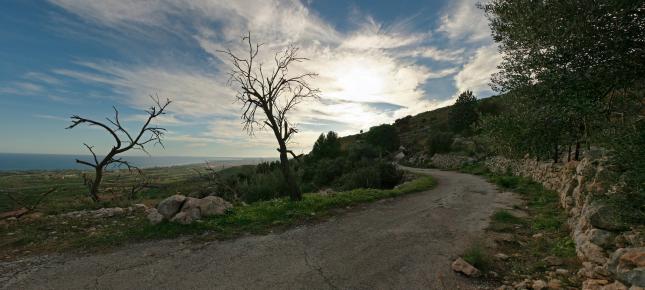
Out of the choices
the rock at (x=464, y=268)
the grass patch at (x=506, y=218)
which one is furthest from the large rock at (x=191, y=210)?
the grass patch at (x=506, y=218)

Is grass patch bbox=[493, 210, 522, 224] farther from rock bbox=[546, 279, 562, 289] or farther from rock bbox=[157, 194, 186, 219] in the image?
rock bbox=[157, 194, 186, 219]

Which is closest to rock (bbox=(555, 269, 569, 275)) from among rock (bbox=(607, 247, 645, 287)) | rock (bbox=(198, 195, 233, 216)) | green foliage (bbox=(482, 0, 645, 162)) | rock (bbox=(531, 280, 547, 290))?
rock (bbox=(531, 280, 547, 290))

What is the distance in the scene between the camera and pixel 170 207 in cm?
1059

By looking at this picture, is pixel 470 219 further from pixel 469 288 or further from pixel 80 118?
pixel 80 118

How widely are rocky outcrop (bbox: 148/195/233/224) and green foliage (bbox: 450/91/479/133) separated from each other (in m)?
48.8

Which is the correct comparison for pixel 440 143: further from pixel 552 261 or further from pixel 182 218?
pixel 182 218

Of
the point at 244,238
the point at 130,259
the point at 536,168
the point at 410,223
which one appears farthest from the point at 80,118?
the point at 536,168

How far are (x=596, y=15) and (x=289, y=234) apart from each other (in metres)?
10.2

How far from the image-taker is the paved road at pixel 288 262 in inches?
238

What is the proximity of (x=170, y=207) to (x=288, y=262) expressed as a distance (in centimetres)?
585

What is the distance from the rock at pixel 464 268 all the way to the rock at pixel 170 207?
925 centimetres

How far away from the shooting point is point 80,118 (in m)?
13.5

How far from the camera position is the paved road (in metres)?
6.05

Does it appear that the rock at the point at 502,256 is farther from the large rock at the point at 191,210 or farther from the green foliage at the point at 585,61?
the large rock at the point at 191,210
